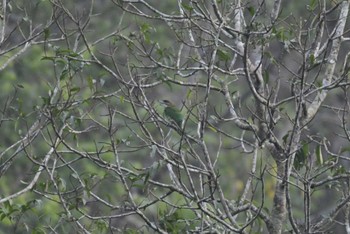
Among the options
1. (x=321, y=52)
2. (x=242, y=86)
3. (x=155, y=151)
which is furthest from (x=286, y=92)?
(x=155, y=151)

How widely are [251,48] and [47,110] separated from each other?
0.95 m

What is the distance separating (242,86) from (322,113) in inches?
40.7

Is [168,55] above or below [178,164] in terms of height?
above

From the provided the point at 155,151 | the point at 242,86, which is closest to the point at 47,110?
the point at 155,151

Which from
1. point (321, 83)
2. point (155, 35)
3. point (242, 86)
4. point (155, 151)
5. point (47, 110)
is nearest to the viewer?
point (155, 151)

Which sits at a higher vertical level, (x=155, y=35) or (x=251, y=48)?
→ (x=155, y=35)

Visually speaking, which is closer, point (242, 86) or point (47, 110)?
point (47, 110)

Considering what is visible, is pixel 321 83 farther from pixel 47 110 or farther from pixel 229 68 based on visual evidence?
pixel 47 110

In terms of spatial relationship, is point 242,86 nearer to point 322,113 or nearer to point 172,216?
point 322,113

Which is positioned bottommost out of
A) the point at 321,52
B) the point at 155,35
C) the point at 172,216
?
the point at 172,216

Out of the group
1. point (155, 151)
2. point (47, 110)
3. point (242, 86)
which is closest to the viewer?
point (155, 151)

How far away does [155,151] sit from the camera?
12.2ft

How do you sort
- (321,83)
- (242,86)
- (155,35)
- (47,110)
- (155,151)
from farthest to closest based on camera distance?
(242,86) < (155,35) < (321,83) < (47,110) < (155,151)

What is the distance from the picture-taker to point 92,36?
10.1 m
